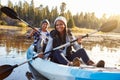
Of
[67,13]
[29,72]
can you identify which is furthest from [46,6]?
[29,72]

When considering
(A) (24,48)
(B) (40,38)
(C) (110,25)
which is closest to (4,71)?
(C) (110,25)

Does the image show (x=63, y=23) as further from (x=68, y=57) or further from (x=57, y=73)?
(x=57, y=73)

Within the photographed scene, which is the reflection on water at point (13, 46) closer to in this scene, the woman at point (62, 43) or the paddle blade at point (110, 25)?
the woman at point (62, 43)

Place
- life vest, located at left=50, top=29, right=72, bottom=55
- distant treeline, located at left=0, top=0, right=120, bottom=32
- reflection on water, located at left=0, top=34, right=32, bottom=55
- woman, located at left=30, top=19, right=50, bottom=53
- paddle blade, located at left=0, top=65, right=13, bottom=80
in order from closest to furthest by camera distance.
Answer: paddle blade, located at left=0, top=65, right=13, bottom=80, life vest, located at left=50, top=29, right=72, bottom=55, woman, located at left=30, top=19, right=50, bottom=53, reflection on water, located at left=0, top=34, right=32, bottom=55, distant treeline, located at left=0, top=0, right=120, bottom=32

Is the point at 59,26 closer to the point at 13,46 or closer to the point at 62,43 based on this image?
the point at 62,43

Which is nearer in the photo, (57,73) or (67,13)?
(57,73)

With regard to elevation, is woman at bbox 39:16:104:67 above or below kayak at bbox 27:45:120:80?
above

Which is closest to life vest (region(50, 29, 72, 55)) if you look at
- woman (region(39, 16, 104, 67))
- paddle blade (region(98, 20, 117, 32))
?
woman (region(39, 16, 104, 67))

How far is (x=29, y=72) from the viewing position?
10398 millimetres

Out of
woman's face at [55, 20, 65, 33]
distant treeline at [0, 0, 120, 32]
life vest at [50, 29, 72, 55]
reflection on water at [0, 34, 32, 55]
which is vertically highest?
distant treeline at [0, 0, 120, 32]

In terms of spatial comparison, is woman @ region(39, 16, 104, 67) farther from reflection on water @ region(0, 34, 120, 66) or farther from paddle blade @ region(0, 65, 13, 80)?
reflection on water @ region(0, 34, 120, 66)

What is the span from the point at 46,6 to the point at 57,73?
80794mm

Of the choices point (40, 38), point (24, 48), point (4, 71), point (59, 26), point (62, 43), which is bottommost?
point (4, 71)

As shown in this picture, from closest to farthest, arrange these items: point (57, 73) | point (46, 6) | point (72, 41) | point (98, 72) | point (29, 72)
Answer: point (98, 72) < point (57, 73) < point (72, 41) < point (29, 72) < point (46, 6)
